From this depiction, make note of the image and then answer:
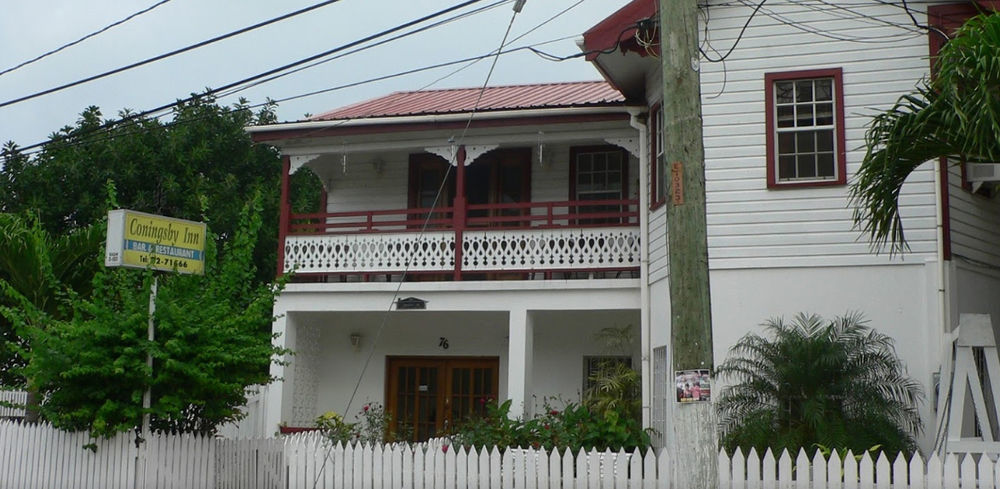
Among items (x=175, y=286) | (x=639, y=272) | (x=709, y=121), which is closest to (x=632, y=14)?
(x=709, y=121)

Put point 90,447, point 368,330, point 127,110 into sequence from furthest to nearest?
1. point 127,110
2. point 368,330
3. point 90,447

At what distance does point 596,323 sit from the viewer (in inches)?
691

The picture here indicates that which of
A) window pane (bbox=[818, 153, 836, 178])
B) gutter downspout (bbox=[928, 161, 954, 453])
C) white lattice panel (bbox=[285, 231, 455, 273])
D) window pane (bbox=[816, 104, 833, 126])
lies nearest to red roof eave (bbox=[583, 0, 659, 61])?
window pane (bbox=[816, 104, 833, 126])

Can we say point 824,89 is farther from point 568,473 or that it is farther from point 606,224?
point 568,473

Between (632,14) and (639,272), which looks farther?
(639,272)

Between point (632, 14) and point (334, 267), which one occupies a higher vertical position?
point (632, 14)

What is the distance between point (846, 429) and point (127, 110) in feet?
77.2

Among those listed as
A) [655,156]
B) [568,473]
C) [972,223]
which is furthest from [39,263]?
[972,223]

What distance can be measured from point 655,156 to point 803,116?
8.07 feet

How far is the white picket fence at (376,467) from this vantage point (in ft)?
32.9

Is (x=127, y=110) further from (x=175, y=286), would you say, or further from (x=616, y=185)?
(x=175, y=286)

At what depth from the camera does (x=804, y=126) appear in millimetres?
13430

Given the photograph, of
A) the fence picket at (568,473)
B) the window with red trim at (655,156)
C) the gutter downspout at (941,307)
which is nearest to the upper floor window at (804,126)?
the gutter downspout at (941,307)

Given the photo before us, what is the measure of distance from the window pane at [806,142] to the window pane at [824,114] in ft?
0.60
